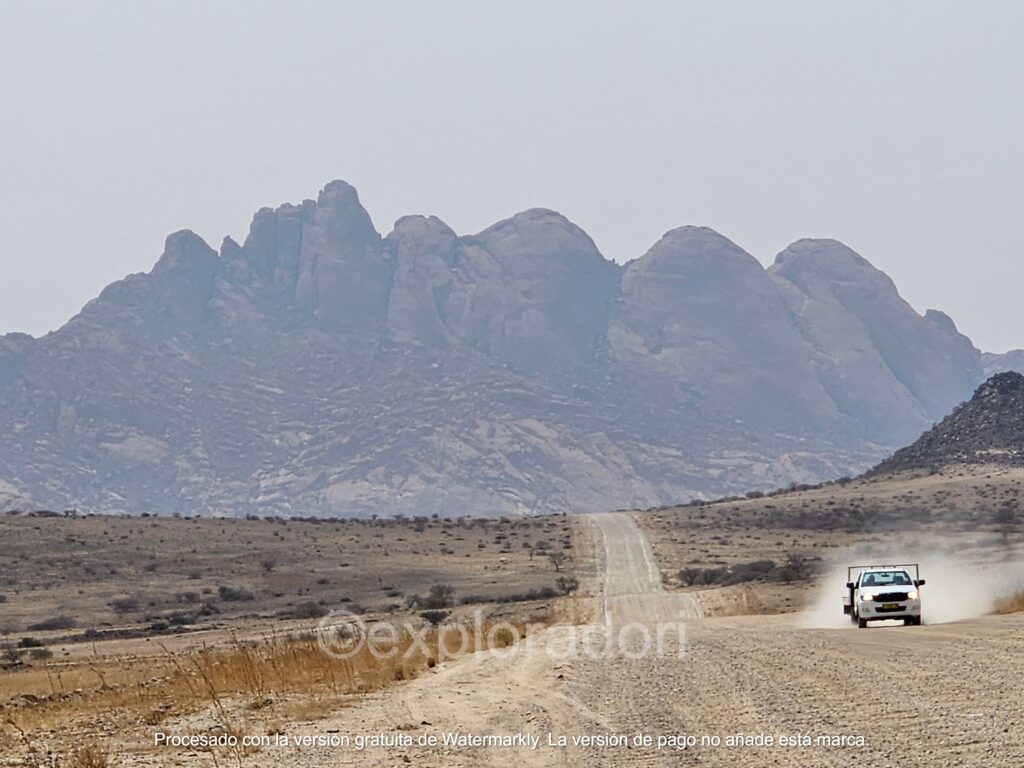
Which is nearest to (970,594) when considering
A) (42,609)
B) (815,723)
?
(815,723)

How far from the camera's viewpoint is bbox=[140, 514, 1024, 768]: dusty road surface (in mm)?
11992

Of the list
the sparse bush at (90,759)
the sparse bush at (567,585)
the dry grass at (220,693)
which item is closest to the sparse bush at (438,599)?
the sparse bush at (567,585)

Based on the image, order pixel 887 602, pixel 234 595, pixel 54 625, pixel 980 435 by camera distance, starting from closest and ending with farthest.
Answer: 1. pixel 887 602
2. pixel 54 625
3. pixel 234 595
4. pixel 980 435

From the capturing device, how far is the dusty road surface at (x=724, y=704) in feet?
39.3

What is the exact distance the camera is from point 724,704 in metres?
15.1

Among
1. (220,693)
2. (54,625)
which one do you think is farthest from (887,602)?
(54,625)

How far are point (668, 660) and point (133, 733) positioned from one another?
29.2 feet

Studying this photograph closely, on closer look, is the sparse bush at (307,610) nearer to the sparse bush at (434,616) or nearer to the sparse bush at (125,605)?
the sparse bush at (434,616)

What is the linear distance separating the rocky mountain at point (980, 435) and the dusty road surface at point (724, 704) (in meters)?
91.7

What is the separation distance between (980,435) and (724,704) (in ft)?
361

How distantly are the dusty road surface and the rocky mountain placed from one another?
91719 mm

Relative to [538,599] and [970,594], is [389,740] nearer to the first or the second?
[970,594]

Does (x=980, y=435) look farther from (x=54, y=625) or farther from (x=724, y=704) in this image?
(x=724, y=704)

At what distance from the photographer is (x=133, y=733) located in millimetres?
14562
